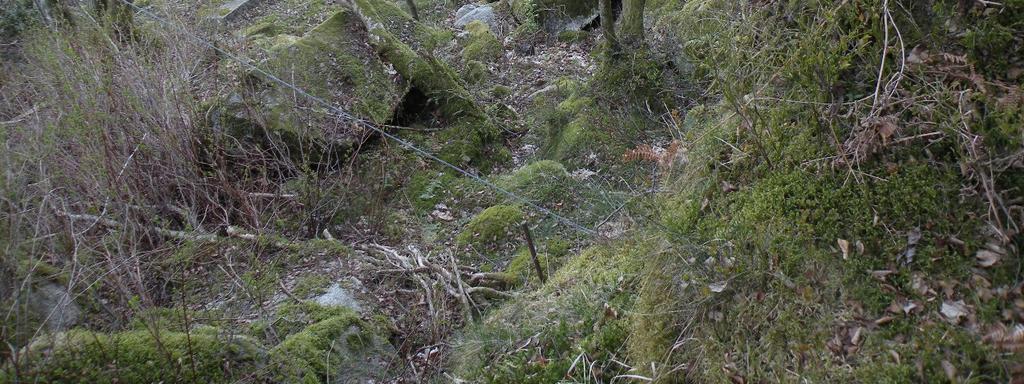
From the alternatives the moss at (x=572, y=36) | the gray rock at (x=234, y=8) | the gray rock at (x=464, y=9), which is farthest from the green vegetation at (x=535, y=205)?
the gray rock at (x=234, y=8)

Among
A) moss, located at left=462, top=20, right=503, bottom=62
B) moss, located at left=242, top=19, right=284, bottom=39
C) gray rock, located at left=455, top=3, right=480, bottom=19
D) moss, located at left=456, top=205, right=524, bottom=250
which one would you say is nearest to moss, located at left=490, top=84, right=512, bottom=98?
moss, located at left=462, top=20, right=503, bottom=62

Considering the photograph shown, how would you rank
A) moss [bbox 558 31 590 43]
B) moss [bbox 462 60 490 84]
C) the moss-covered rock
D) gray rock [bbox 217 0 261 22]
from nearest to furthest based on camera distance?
the moss-covered rock, moss [bbox 462 60 490 84], moss [bbox 558 31 590 43], gray rock [bbox 217 0 261 22]

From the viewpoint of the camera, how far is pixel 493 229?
596cm

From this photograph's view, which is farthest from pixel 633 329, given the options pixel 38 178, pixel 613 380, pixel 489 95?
pixel 489 95

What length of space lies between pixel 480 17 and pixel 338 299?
777cm

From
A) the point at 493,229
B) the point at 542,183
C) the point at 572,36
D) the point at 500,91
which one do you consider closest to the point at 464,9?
the point at 572,36

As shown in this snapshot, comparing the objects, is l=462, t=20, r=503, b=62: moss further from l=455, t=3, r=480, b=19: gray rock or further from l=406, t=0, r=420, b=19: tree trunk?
l=455, t=3, r=480, b=19: gray rock

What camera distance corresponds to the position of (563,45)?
404 inches

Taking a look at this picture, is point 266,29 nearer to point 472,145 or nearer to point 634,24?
point 472,145

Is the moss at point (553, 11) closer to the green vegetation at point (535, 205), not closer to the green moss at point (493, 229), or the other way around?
the green vegetation at point (535, 205)

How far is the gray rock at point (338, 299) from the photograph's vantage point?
16.0 ft

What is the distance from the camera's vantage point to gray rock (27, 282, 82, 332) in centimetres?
346

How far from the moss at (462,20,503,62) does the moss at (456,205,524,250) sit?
14.7 feet

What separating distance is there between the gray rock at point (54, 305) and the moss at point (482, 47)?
6.95 metres
